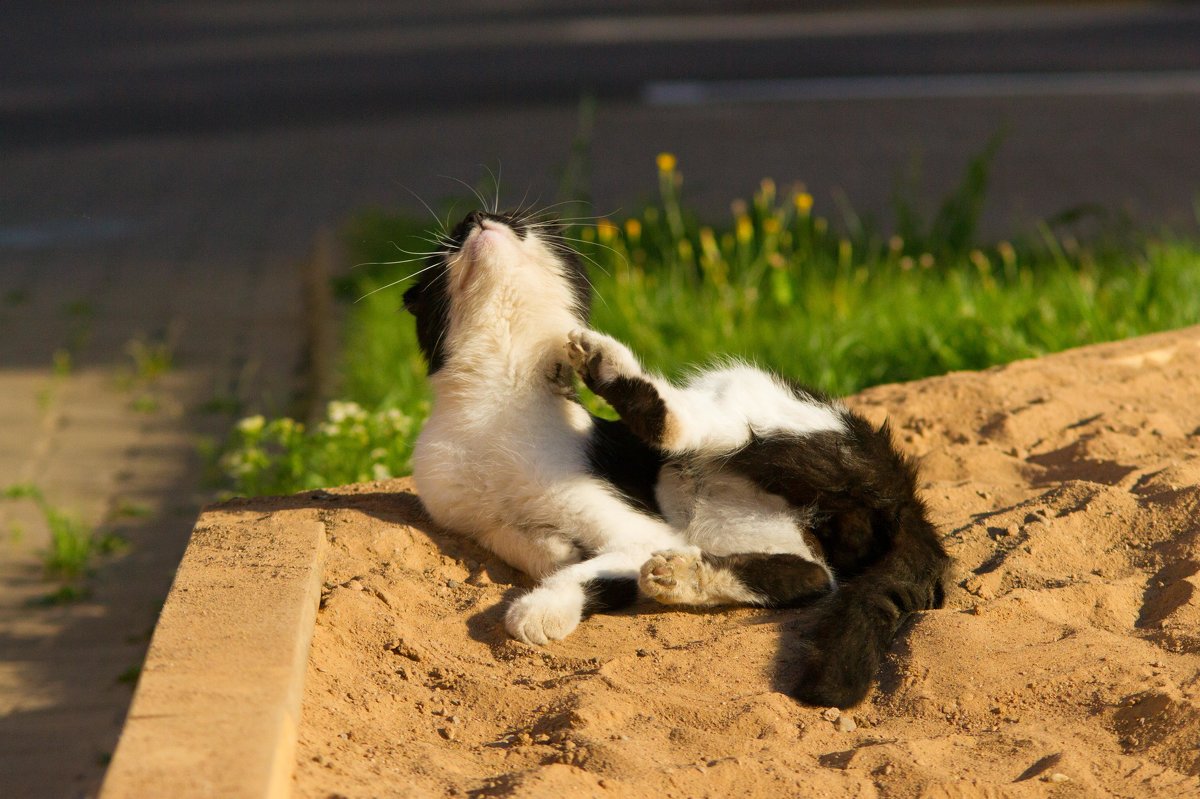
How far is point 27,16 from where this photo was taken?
829 inches

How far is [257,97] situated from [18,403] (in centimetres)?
809

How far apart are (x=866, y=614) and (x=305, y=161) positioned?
953cm

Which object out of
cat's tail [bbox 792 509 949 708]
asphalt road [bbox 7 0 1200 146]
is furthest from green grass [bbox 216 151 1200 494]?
asphalt road [bbox 7 0 1200 146]

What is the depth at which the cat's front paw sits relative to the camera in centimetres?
313

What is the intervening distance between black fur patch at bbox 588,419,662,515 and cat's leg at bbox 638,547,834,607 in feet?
0.83

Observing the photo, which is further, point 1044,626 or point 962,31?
point 962,31

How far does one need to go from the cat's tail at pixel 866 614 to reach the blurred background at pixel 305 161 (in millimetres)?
1965

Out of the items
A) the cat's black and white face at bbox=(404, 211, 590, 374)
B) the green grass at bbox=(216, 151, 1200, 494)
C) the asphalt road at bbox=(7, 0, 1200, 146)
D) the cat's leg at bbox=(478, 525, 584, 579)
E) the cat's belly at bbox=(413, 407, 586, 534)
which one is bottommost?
the cat's leg at bbox=(478, 525, 584, 579)

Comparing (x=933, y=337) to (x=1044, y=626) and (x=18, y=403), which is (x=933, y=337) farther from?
(x=18, y=403)

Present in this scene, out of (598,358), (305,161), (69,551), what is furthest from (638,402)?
(305,161)

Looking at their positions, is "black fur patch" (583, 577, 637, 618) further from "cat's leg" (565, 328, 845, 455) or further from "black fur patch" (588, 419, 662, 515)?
"cat's leg" (565, 328, 845, 455)

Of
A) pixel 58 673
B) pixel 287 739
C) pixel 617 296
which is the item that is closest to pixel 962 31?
pixel 617 296

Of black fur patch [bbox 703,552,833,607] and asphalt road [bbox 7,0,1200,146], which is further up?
asphalt road [bbox 7,0,1200,146]

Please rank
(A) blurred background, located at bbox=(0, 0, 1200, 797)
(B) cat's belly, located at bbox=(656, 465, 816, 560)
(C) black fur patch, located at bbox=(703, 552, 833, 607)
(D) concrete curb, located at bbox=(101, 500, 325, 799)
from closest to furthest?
(D) concrete curb, located at bbox=(101, 500, 325, 799)
(C) black fur patch, located at bbox=(703, 552, 833, 607)
(B) cat's belly, located at bbox=(656, 465, 816, 560)
(A) blurred background, located at bbox=(0, 0, 1200, 797)
